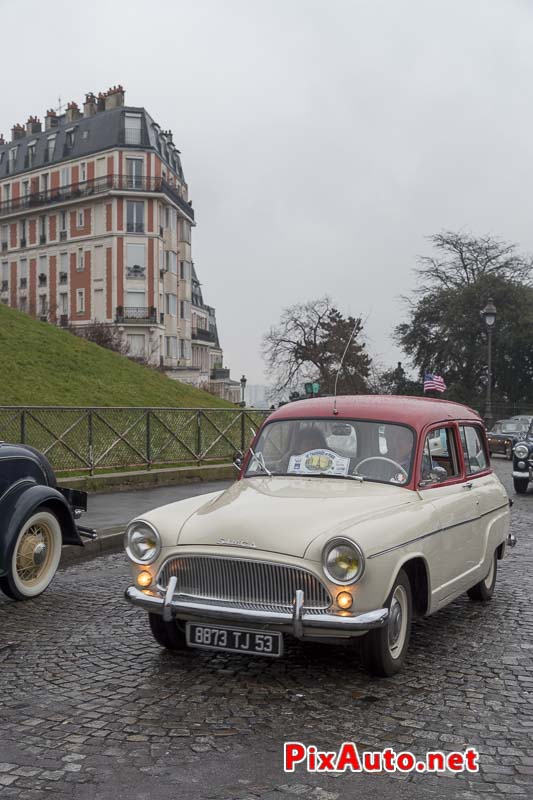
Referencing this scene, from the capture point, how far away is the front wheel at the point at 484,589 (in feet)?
23.7

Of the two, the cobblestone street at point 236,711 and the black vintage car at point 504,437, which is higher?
the black vintage car at point 504,437

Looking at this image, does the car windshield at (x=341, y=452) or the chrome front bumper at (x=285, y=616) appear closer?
the chrome front bumper at (x=285, y=616)

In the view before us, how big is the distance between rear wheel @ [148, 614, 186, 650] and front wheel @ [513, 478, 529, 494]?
12.9 m

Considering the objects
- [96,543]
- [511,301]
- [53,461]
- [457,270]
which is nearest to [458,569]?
[96,543]

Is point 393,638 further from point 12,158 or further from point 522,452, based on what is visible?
point 12,158

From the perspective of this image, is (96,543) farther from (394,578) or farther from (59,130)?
(59,130)

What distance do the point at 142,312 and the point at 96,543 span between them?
182ft

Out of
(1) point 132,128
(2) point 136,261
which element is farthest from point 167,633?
(1) point 132,128

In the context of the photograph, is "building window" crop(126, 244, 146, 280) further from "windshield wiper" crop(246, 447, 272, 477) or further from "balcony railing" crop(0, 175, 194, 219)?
"windshield wiper" crop(246, 447, 272, 477)

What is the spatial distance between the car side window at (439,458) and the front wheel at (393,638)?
3.33ft

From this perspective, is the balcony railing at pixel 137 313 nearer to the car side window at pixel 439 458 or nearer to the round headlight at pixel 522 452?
the round headlight at pixel 522 452

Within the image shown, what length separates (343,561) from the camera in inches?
191

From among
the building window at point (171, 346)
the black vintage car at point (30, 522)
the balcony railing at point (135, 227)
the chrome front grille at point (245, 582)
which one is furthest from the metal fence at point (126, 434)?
the balcony railing at point (135, 227)

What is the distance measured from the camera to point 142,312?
64562 millimetres
